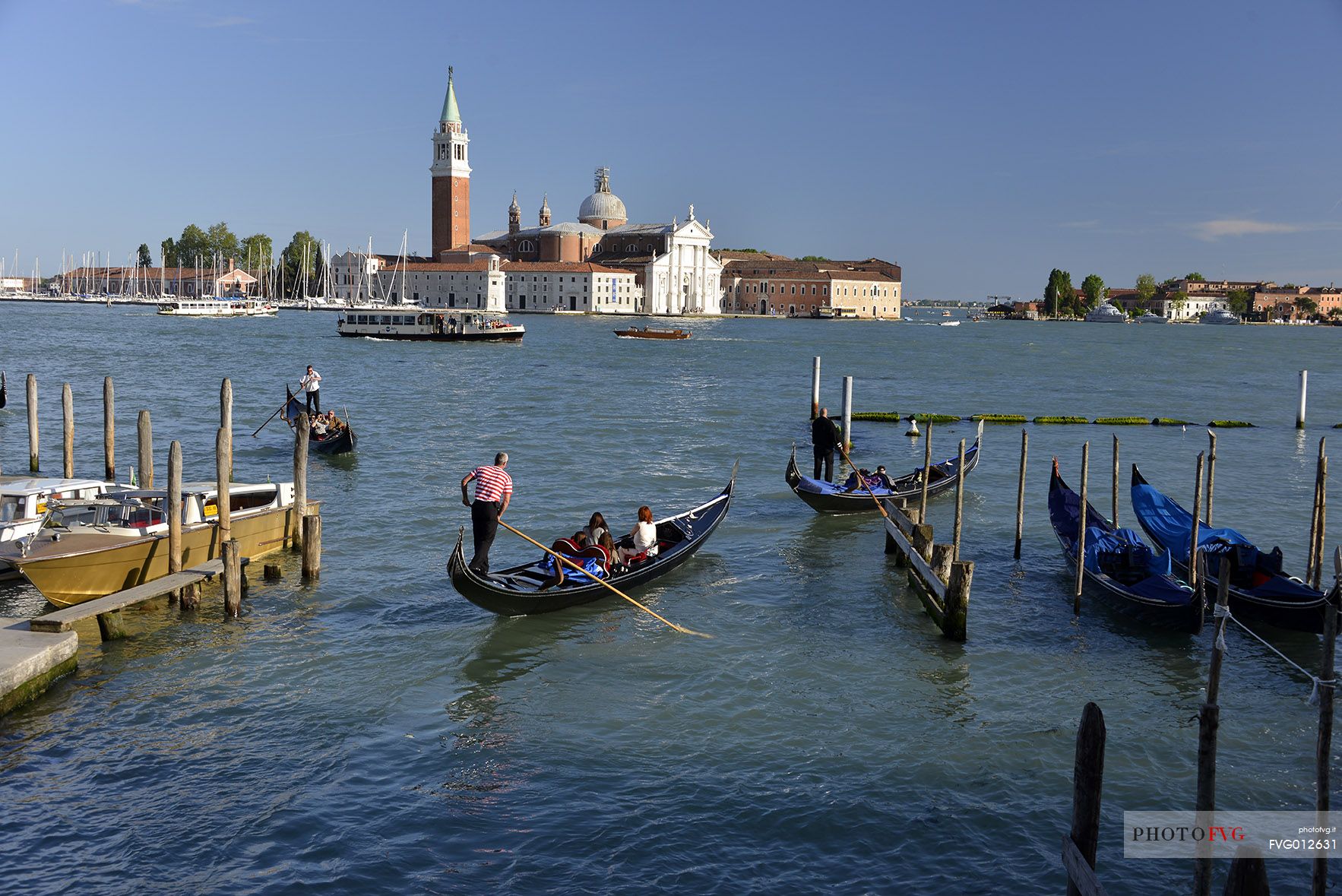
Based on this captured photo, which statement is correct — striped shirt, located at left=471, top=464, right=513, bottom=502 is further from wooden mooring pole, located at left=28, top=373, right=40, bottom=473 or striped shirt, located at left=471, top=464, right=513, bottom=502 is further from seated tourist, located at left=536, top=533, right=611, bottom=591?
wooden mooring pole, located at left=28, top=373, right=40, bottom=473

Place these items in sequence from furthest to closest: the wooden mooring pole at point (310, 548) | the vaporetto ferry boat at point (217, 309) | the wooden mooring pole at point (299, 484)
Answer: the vaporetto ferry boat at point (217, 309)
the wooden mooring pole at point (299, 484)
the wooden mooring pole at point (310, 548)

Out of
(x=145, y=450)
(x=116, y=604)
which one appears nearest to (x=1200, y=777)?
(x=116, y=604)

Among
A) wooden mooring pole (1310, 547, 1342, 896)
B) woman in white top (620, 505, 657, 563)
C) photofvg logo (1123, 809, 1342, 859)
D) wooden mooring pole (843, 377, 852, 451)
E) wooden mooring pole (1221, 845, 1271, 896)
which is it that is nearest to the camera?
wooden mooring pole (1221, 845, 1271, 896)

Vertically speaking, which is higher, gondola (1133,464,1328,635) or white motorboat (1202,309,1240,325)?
white motorboat (1202,309,1240,325)

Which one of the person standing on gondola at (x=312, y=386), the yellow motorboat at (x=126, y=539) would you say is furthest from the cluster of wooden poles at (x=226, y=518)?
the person standing on gondola at (x=312, y=386)

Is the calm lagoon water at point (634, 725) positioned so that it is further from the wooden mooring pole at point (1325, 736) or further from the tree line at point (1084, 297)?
the tree line at point (1084, 297)

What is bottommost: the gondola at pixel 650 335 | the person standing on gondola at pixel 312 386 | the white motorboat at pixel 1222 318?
the person standing on gondola at pixel 312 386

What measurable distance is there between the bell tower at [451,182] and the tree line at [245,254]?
49.9 feet

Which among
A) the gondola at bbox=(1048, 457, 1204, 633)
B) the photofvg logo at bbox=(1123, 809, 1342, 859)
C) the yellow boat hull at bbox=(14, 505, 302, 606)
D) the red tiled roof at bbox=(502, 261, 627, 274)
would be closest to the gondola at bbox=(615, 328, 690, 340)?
the red tiled roof at bbox=(502, 261, 627, 274)

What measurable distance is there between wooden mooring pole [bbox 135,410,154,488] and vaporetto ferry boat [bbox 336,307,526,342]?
3816 centimetres

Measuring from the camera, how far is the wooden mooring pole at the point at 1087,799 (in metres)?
3.57

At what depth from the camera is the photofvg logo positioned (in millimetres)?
4676

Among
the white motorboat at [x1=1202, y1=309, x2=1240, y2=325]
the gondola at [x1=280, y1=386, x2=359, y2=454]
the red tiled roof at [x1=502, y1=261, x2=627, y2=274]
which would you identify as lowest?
the gondola at [x1=280, y1=386, x2=359, y2=454]

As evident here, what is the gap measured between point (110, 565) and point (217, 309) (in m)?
69.5
